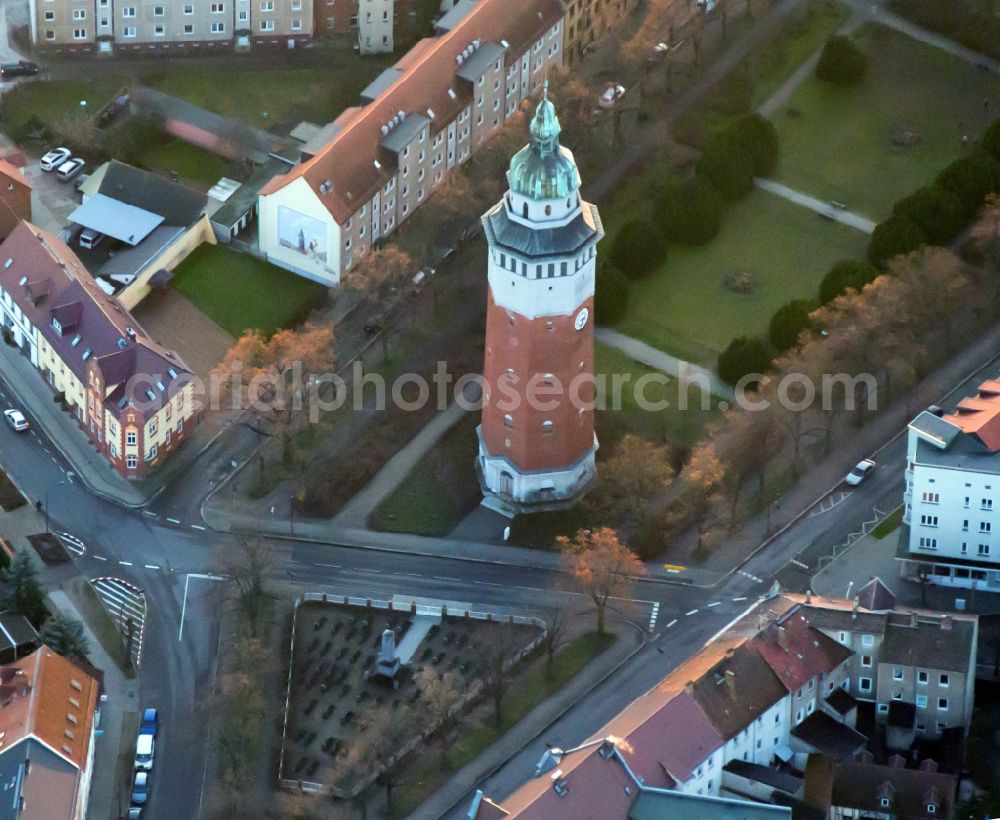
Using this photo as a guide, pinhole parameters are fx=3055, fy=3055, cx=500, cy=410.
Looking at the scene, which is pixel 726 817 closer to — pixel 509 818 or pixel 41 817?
pixel 509 818

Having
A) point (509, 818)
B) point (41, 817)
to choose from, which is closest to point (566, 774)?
point (509, 818)

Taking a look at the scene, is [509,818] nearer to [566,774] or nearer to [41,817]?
[566,774]

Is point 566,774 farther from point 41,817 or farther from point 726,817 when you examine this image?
point 41,817

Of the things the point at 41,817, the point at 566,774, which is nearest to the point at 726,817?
the point at 566,774
